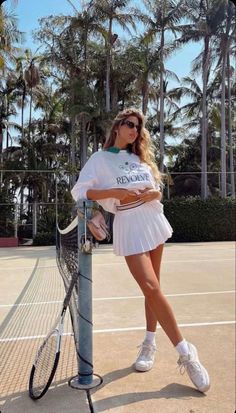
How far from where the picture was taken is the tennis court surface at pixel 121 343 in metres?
2.07

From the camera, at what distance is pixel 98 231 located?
199 cm

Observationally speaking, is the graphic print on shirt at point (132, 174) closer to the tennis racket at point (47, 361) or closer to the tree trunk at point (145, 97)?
the tree trunk at point (145, 97)

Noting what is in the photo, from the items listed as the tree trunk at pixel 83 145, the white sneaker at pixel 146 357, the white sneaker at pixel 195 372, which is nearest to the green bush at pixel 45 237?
the tree trunk at pixel 83 145

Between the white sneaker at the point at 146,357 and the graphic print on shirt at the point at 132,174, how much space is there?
1050 millimetres

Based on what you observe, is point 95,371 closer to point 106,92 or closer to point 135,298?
point 106,92

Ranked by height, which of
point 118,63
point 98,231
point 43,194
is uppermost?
point 118,63

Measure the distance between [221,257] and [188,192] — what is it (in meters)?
7.21

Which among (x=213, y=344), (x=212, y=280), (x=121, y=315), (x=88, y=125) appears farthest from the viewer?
(x=212, y=280)

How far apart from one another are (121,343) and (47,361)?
3.52ft

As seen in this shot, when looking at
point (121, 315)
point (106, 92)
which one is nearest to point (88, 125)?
point (106, 92)

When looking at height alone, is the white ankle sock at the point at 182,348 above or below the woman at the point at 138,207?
below

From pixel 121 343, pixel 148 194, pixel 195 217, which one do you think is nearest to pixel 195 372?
pixel 148 194

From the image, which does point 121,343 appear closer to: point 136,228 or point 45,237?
point 45,237

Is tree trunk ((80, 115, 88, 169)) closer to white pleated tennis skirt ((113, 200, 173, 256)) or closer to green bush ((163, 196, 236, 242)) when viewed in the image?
white pleated tennis skirt ((113, 200, 173, 256))
